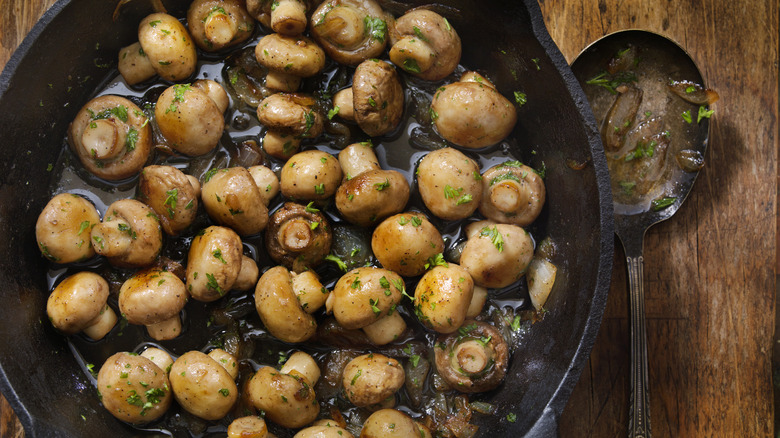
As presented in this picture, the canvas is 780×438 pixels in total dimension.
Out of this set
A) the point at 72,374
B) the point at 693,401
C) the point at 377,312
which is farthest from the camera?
the point at 693,401

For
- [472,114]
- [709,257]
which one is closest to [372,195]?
[472,114]

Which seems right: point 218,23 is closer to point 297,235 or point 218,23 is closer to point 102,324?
point 297,235

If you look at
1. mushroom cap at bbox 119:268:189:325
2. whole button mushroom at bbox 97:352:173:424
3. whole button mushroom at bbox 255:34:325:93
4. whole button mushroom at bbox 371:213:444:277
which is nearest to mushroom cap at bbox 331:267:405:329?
whole button mushroom at bbox 371:213:444:277

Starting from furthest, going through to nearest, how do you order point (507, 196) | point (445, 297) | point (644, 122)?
point (644, 122) → point (507, 196) → point (445, 297)

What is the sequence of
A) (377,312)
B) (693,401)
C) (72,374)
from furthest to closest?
(693,401) → (72,374) → (377,312)

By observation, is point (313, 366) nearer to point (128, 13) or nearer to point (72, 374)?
point (72, 374)

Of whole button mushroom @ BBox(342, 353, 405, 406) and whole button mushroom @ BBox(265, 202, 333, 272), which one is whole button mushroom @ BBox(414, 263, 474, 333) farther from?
whole button mushroom @ BBox(265, 202, 333, 272)

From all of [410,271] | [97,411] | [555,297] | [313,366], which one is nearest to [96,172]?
[97,411]

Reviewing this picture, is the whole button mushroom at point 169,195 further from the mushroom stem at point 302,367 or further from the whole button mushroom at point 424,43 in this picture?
the whole button mushroom at point 424,43
